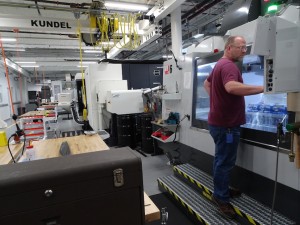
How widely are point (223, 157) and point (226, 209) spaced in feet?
1.79

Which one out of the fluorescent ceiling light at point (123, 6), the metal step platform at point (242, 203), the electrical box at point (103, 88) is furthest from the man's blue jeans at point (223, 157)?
the electrical box at point (103, 88)

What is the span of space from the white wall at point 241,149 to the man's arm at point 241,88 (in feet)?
2.05

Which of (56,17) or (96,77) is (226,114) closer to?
(56,17)

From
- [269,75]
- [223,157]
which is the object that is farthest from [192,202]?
[269,75]

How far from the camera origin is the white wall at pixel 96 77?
5.77m

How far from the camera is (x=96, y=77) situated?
5.79 metres

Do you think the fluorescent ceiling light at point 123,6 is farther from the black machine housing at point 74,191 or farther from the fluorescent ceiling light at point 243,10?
the black machine housing at point 74,191

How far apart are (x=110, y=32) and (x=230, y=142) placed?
111 inches

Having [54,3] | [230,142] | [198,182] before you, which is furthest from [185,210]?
[54,3]

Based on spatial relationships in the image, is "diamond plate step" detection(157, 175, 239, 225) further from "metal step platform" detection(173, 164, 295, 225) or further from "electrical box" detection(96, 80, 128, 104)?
"electrical box" detection(96, 80, 128, 104)

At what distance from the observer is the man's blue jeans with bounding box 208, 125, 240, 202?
6.86ft

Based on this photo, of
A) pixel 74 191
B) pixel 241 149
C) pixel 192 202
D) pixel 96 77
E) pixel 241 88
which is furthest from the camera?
pixel 96 77

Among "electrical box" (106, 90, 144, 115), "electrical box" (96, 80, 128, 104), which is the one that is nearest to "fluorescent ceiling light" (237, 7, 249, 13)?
"electrical box" (106, 90, 144, 115)

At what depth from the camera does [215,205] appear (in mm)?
2393
